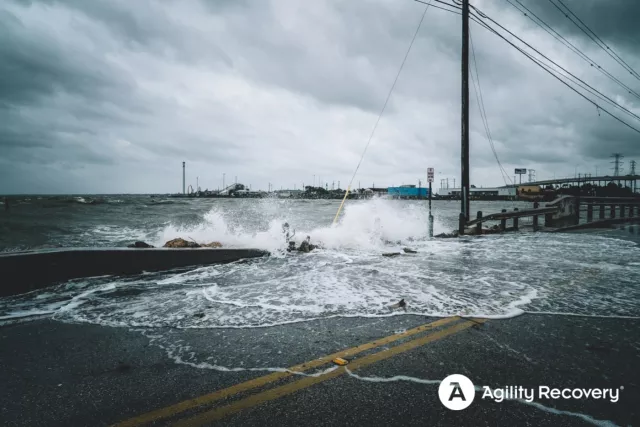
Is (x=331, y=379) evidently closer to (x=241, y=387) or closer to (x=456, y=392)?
(x=241, y=387)

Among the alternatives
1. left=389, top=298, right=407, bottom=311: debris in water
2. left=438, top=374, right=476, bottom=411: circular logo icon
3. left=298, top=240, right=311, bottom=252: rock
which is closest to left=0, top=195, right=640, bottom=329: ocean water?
left=389, top=298, right=407, bottom=311: debris in water

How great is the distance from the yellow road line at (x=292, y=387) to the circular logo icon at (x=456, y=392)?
1.92ft

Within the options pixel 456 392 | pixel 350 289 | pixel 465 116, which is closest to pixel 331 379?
pixel 456 392

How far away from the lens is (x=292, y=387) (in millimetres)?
2471

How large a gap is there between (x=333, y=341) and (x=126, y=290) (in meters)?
4.35

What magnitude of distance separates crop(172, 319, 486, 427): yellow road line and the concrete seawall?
18.6 ft

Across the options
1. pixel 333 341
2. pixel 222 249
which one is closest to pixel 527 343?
pixel 333 341

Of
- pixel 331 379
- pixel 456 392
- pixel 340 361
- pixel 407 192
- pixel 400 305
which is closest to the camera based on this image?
pixel 456 392

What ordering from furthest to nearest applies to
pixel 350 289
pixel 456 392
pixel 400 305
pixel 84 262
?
pixel 84 262 → pixel 350 289 → pixel 400 305 → pixel 456 392

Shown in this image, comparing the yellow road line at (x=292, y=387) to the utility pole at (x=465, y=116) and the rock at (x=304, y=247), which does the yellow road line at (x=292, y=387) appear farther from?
the utility pole at (x=465, y=116)

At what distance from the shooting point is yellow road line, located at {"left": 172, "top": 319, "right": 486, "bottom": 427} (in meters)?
2.12

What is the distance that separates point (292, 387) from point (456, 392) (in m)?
1.34

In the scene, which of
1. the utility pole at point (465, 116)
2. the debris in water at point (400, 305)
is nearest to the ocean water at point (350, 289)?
the debris in water at point (400, 305)

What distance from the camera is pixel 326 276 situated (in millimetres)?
6613
